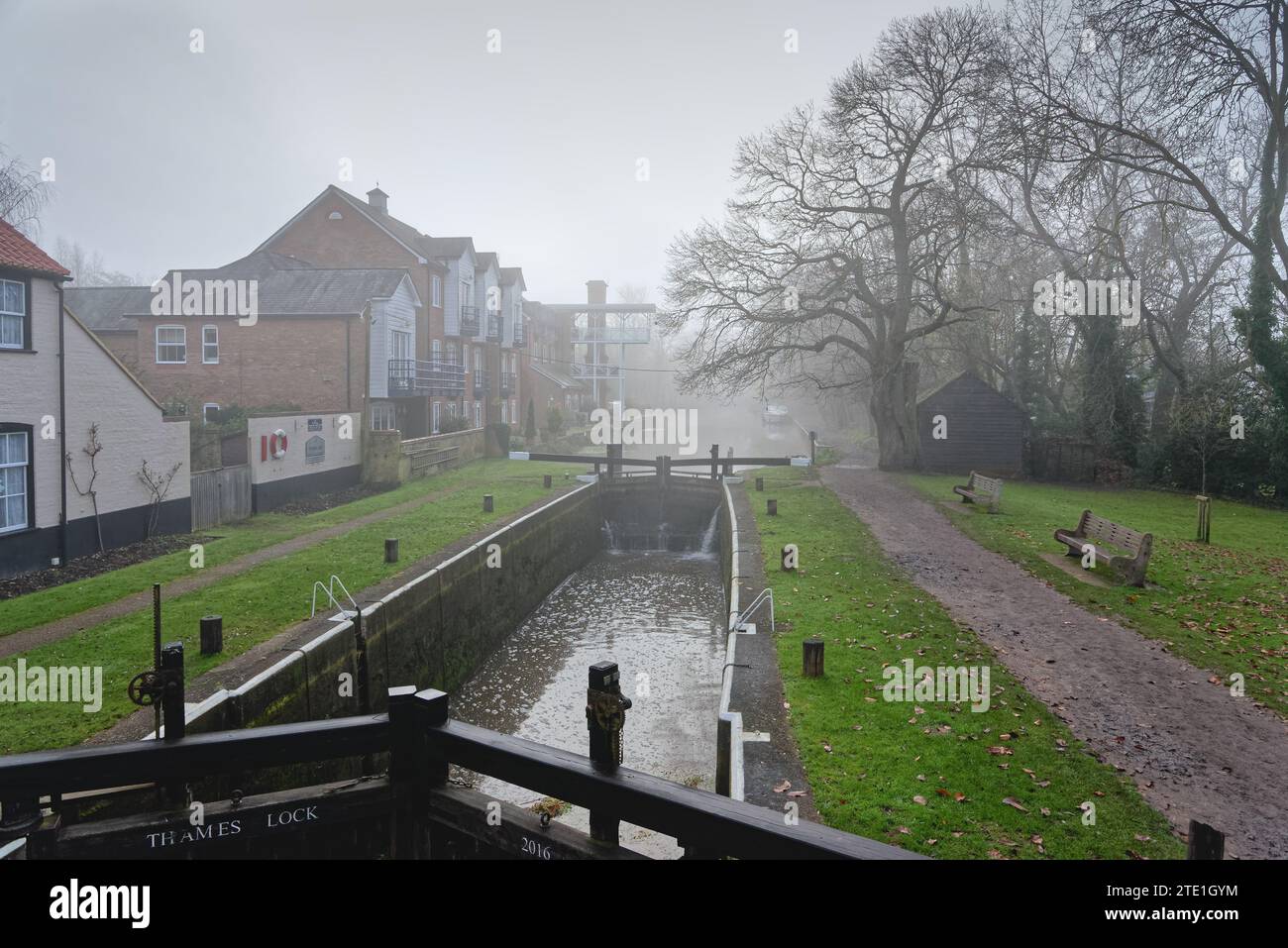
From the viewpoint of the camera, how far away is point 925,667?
10.2 meters

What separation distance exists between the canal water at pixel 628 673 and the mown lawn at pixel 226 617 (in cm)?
293

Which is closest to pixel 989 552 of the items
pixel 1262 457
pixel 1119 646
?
pixel 1119 646

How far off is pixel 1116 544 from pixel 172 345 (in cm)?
3161

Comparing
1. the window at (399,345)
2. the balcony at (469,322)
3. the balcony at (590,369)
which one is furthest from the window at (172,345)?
the balcony at (590,369)

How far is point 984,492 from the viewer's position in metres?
23.8

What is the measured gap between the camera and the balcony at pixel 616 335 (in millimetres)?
67938

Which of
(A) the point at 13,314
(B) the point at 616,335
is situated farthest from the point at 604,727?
(B) the point at 616,335

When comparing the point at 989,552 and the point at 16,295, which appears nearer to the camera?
the point at 16,295

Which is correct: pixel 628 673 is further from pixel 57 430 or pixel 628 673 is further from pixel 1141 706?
pixel 57 430
